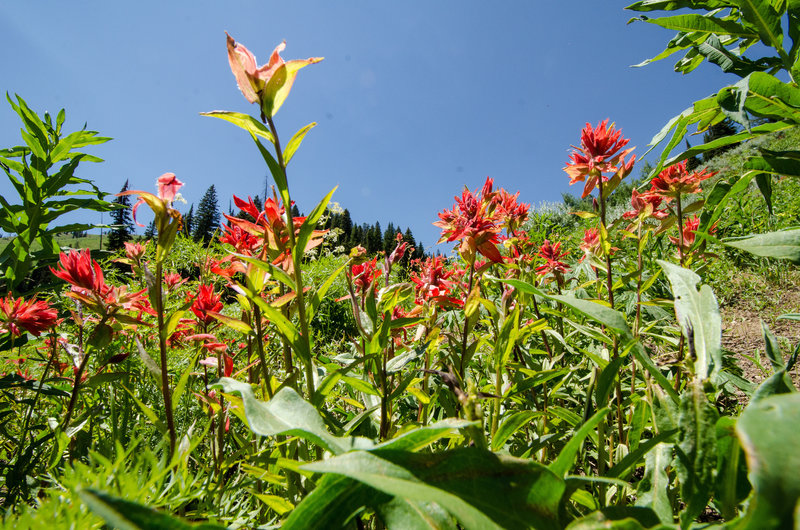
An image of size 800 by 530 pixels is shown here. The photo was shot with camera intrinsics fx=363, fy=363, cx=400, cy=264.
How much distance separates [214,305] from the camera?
103 cm

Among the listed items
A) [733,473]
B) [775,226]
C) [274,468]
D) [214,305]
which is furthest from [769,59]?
[775,226]

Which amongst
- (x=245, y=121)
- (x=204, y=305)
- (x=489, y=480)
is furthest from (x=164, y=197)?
(x=489, y=480)

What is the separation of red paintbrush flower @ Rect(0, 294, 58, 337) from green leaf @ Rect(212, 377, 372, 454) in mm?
992

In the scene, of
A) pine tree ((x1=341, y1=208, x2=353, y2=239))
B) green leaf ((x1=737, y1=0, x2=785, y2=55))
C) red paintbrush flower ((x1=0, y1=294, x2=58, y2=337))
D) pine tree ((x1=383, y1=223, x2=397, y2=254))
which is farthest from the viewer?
pine tree ((x1=341, y1=208, x2=353, y2=239))

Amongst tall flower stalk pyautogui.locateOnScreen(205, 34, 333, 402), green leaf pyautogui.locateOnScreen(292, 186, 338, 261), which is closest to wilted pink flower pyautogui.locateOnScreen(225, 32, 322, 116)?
tall flower stalk pyautogui.locateOnScreen(205, 34, 333, 402)

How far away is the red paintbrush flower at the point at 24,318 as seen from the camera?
99cm

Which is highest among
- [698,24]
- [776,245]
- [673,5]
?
[673,5]

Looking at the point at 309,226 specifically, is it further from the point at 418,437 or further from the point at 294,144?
the point at 418,437

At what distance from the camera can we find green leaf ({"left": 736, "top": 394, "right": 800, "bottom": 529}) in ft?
0.57

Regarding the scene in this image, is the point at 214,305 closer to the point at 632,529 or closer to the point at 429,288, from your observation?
the point at 429,288

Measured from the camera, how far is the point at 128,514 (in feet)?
0.69

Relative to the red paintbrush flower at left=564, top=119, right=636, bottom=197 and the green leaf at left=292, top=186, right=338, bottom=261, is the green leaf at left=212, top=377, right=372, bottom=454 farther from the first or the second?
the red paintbrush flower at left=564, top=119, right=636, bottom=197

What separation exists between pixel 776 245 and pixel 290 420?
62 centimetres

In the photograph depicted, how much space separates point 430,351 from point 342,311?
301 cm
